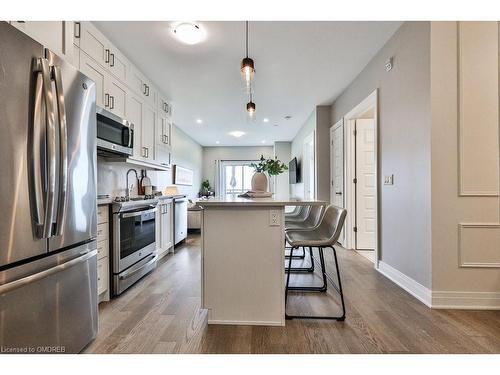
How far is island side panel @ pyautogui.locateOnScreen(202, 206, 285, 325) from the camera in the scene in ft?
6.14

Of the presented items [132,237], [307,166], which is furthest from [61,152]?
[307,166]

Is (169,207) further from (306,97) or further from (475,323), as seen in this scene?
(475,323)

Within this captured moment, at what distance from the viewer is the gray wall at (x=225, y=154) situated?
9.22 m

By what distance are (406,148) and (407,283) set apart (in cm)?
133

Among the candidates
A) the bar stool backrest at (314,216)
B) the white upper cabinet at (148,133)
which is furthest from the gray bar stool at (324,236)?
the white upper cabinet at (148,133)

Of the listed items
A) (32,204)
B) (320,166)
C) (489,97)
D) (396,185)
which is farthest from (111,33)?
(320,166)

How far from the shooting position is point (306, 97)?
4516 mm

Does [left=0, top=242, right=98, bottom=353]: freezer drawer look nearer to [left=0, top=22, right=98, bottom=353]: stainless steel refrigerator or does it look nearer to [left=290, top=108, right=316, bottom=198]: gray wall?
[left=0, top=22, right=98, bottom=353]: stainless steel refrigerator

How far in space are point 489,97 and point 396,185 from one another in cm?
103

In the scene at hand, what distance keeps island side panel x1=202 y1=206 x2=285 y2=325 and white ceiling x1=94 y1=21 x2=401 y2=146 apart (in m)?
1.84

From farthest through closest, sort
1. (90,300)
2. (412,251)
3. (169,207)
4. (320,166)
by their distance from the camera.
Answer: (320,166) → (169,207) → (412,251) → (90,300)

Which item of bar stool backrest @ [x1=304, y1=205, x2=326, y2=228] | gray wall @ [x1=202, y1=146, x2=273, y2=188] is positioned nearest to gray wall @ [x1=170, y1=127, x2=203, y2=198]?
gray wall @ [x1=202, y1=146, x2=273, y2=188]

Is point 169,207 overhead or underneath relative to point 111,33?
underneath

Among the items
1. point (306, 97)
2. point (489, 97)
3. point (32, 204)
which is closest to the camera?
point (32, 204)
